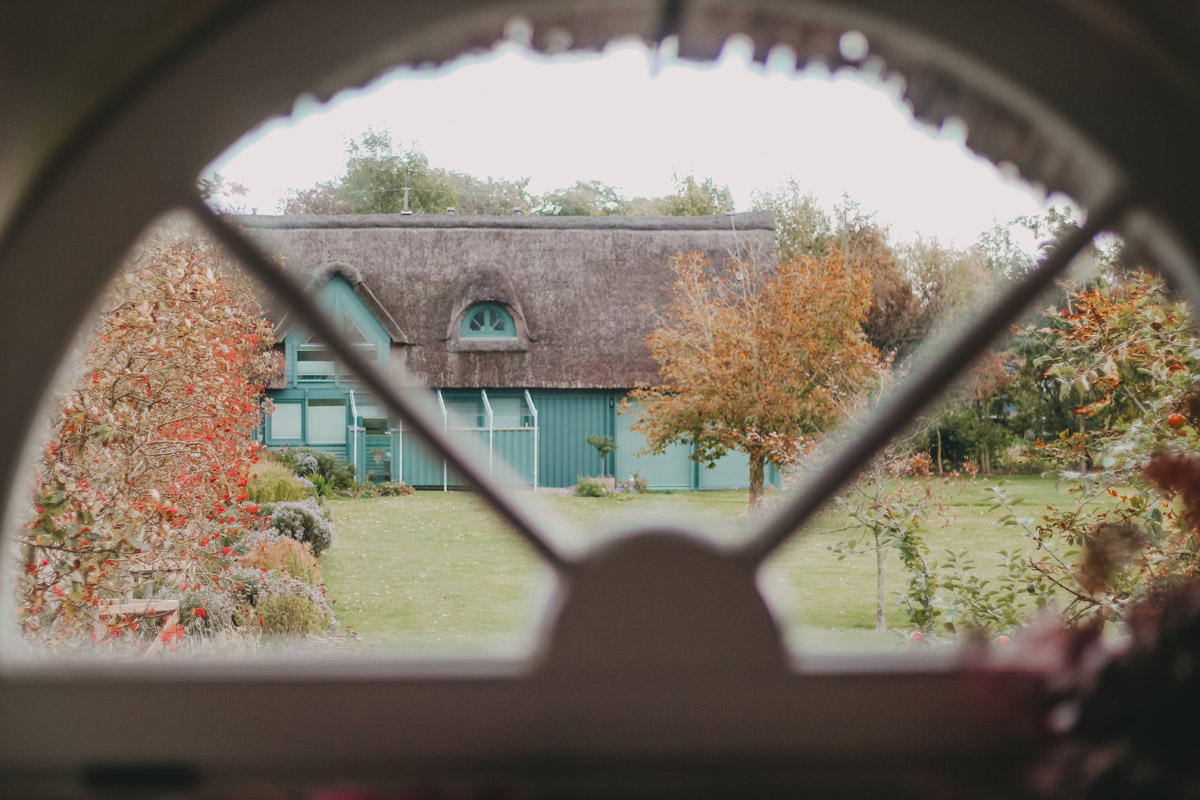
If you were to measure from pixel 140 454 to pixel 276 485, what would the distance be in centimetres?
257

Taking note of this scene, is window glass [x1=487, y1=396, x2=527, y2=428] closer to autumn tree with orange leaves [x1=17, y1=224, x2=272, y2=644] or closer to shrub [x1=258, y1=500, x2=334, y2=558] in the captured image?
shrub [x1=258, y1=500, x2=334, y2=558]

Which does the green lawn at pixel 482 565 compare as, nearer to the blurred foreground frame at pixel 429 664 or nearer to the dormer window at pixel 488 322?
the dormer window at pixel 488 322

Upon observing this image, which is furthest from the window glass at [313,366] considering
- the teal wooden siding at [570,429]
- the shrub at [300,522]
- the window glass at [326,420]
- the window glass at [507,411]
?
the shrub at [300,522]

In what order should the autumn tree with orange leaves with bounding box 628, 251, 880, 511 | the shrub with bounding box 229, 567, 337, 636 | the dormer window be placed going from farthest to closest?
the dormer window
the autumn tree with orange leaves with bounding box 628, 251, 880, 511
the shrub with bounding box 229, 567, 337, 636

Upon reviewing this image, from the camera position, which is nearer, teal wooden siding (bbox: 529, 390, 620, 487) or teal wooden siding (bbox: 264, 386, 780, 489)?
teal wooden siding (bbox: 264, 386, 780, 489)

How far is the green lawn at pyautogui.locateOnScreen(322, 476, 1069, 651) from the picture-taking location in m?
4.33

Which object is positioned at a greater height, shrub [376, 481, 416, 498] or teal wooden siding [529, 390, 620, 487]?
teal wooden siding [529, 390, 620, 487]

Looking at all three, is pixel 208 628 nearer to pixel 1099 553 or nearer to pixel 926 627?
pixel 926 627

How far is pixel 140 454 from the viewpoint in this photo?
7.50ft

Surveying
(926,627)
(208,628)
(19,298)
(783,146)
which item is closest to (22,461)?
(19,298)

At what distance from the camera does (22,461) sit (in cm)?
52

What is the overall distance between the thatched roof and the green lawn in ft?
3.51

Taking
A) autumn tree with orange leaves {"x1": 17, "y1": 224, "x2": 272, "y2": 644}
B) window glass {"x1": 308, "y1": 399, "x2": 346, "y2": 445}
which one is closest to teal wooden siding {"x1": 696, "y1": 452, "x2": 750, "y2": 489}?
window glass {"x1": 308, "y1": 399, "x2": 346, "y2": 445}

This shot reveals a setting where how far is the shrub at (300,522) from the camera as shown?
397cm
